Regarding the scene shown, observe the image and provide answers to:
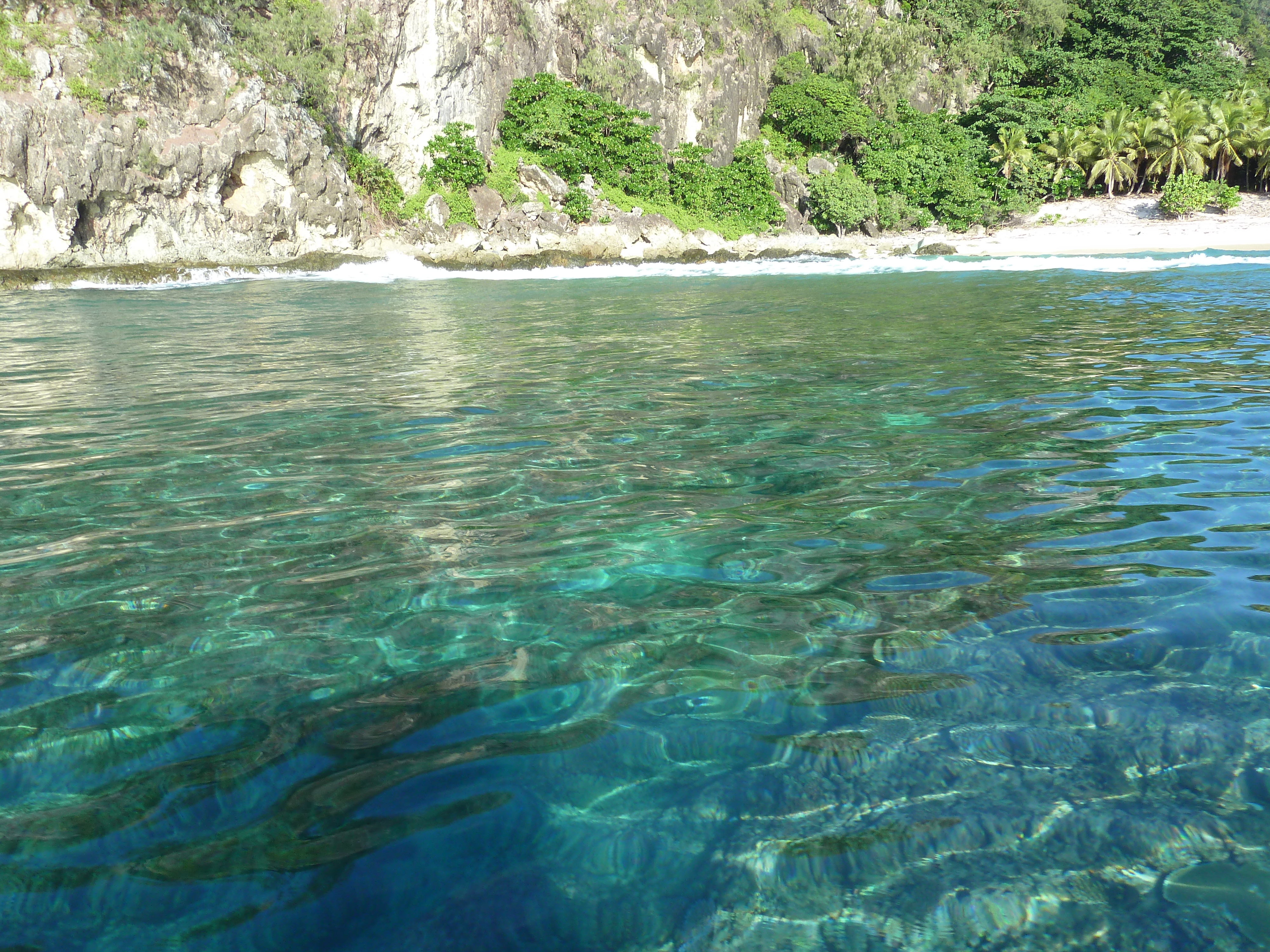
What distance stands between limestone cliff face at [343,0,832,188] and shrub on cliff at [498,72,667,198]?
85cm

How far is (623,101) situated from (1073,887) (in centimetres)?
3824

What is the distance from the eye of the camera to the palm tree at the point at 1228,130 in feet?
117

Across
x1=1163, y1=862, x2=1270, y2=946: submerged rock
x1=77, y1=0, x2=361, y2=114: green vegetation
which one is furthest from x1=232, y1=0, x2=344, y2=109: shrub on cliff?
x1=1163, y1=862, x2=1270, y2=946: submerged rock

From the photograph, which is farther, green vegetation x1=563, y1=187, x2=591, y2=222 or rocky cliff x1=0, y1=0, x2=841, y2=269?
green vegetation x1=563, y1=187, x2=591, y2=222

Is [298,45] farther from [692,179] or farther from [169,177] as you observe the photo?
[692,179]

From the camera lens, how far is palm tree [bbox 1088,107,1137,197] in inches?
1460

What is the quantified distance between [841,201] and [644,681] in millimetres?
38102

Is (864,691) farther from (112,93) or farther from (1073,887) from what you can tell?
(112,93)

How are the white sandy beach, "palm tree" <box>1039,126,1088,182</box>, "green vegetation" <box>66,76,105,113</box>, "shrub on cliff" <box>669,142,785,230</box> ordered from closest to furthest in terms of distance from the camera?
"green vegetation" <box>66,76,105,113</box>
the white sandy beach
"shrub on cliff" <box>669,142,785,230</box>
"palm tree" <box>1039,126,1088,182</box>

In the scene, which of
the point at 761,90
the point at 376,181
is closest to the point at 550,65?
the point at 376,181

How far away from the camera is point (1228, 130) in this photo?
35.9 metres

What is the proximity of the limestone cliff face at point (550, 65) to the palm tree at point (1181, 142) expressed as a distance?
648 inches

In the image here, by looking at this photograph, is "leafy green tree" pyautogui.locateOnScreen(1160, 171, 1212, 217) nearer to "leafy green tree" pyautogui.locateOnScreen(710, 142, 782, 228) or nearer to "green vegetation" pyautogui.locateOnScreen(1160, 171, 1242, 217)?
"green vegetation" pyautogui.locateOnScreen(1160, 171, 1242, 217)

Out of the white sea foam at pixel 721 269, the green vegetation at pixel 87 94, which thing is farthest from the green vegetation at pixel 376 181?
the green vegetation at pixel 87 94
